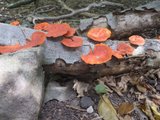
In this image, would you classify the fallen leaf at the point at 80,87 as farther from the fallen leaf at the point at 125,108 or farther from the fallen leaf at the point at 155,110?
the fallen leaf at the point at 155,110

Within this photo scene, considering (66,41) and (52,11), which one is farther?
(52,11)

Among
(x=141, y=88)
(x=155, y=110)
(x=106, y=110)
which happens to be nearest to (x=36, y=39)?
(x=106, y=110)

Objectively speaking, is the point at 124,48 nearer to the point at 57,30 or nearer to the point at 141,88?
the point at 141,88

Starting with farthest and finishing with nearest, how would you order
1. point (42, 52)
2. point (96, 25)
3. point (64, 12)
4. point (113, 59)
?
point (64, 12) < point (96, 25) < point (113, 59) < point (42, 52)

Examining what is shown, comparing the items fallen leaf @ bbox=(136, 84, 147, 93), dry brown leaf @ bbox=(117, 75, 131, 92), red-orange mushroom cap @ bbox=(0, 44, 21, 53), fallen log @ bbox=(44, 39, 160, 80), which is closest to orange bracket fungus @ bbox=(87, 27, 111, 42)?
fallen log @ bbox=(44, 39, 160, 80)

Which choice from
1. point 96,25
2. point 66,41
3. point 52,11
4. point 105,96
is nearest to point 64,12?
point 52,11

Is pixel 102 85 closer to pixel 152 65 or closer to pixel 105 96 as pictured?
pixel 105 96
